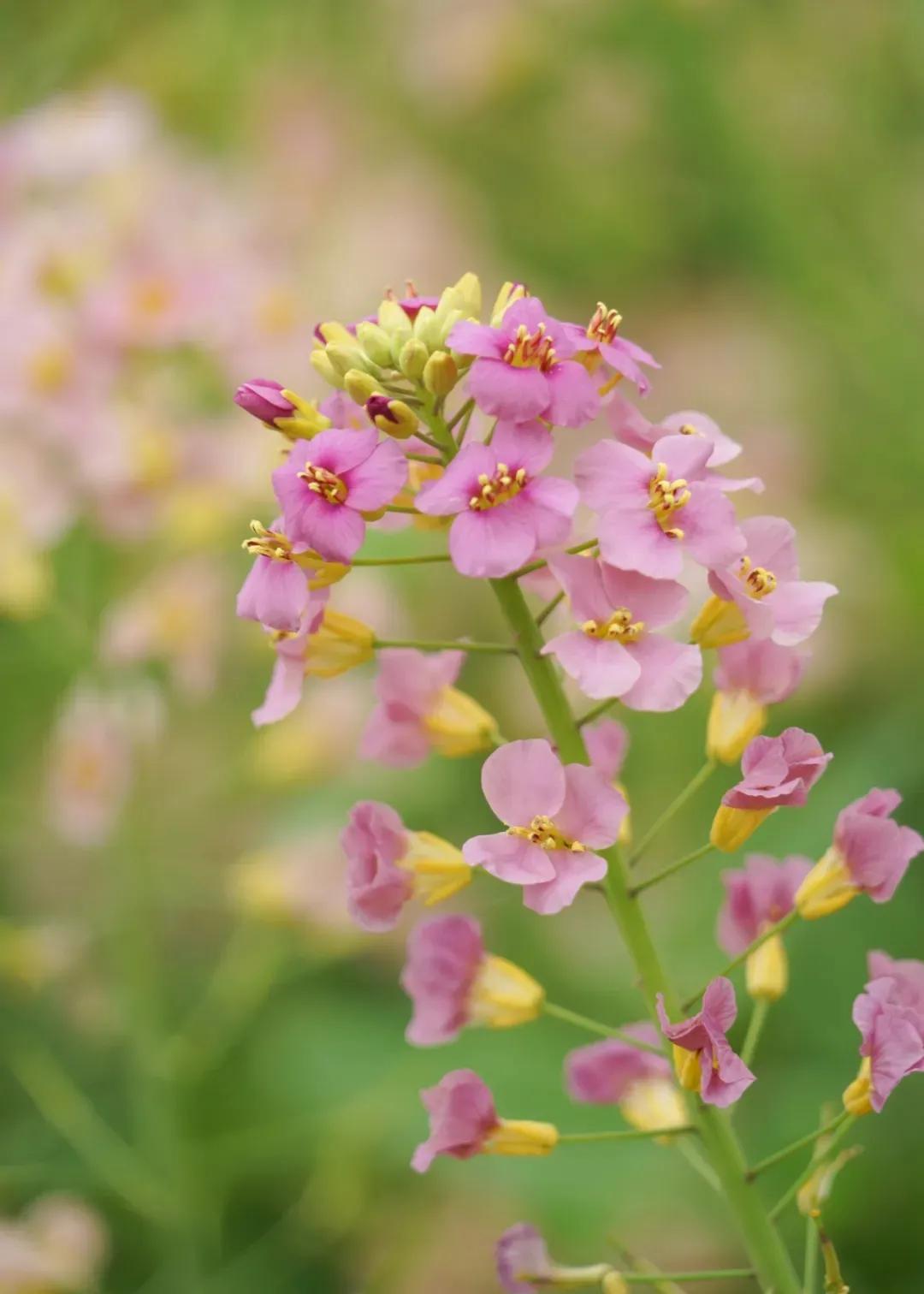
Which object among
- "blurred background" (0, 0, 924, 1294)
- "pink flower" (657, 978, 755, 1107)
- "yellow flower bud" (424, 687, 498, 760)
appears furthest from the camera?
"blurred background" (0, 0, 924, 1294)

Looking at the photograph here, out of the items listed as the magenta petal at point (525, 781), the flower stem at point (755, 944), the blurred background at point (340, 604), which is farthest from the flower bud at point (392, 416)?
the blurred background at point (340, 604)

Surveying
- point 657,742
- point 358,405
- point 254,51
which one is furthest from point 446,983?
point 254,51

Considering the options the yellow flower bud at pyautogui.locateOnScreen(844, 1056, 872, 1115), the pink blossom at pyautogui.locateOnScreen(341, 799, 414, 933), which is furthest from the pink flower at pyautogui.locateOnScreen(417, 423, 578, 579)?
the yellow flower bud at pyautogui.locateOnScreen(844, 1056, 872, 1115)

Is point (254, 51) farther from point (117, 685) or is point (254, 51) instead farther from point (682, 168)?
point (117, 685)

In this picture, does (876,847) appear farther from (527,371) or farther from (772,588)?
(527,371)

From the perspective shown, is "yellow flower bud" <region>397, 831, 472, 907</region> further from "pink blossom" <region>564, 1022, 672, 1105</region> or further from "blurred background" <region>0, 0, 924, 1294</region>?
"blurred background" <region>0, 0, 924, 1294</region>

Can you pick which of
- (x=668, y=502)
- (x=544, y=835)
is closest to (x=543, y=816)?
(x=544, y=835)

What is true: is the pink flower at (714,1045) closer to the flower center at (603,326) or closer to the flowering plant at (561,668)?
the flowering plant at (561,668)
